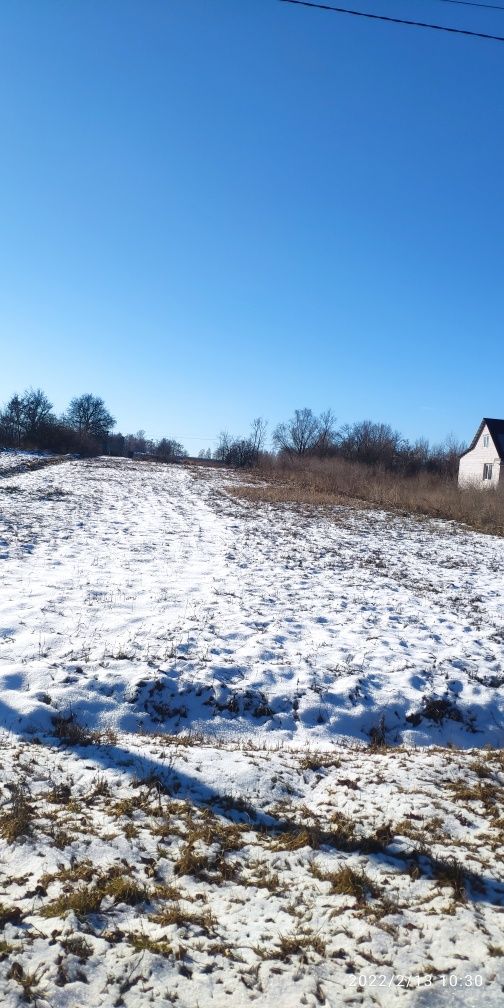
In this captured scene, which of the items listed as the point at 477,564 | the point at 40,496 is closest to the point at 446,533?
the point at 477,564

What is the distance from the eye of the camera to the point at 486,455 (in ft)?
154

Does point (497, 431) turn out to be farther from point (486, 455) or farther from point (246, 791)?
point (246, 791)

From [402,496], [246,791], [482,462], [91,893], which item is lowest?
[246,791]

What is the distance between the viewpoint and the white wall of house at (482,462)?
147ft

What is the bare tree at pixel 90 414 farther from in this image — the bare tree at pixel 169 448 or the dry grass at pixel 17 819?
the dry grass at pixel 17 819

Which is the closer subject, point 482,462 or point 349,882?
point 349,882

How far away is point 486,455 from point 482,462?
0.84m

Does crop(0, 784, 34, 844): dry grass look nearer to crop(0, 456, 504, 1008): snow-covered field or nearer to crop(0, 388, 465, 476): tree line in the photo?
crop(0, 456, 504, 1008): snow-covered field

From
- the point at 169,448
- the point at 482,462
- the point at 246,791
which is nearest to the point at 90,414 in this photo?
the point at 169,448

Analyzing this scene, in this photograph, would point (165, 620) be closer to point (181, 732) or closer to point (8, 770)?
point (181, 732)

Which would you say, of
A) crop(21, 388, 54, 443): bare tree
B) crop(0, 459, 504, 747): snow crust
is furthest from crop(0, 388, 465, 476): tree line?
crop(0, 459, 504, 747): snow crust

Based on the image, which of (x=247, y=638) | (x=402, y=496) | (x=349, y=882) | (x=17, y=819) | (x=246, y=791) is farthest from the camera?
(x=402, y=496)

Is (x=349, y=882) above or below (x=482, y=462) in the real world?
below

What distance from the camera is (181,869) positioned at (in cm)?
321
